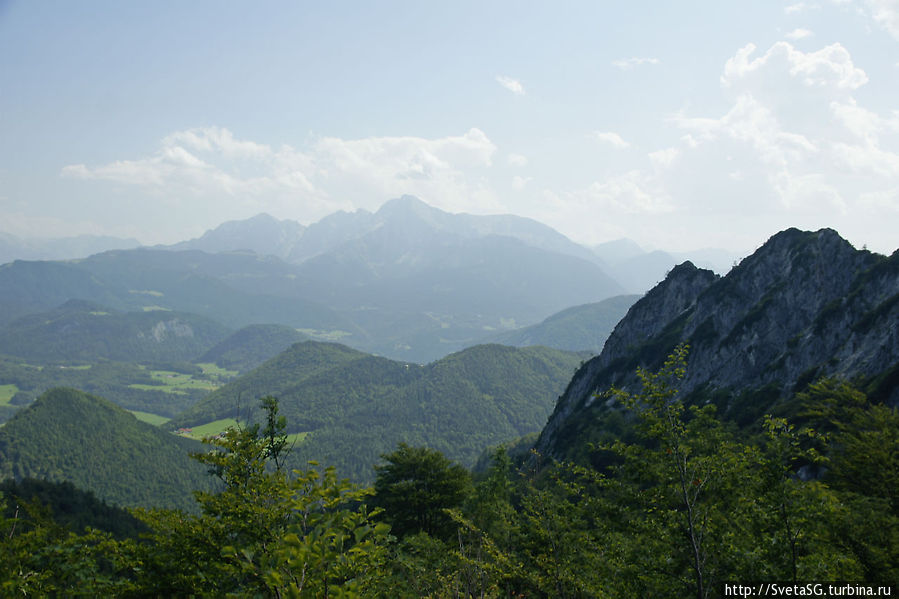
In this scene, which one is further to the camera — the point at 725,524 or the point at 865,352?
the point at 865,352

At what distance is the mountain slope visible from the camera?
64188 millimetres

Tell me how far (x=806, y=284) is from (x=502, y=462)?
70.2m

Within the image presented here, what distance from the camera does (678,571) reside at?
12.8 metres

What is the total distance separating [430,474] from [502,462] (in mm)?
14207

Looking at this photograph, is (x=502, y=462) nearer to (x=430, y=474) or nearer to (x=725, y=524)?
(x=430, y=474)

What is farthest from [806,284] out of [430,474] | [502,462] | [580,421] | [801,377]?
[430,474]

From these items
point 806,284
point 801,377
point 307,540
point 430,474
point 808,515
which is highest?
point 806,284

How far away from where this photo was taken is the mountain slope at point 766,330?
64.2m

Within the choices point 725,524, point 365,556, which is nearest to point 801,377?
point 725,524

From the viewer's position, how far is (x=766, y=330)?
285 ft

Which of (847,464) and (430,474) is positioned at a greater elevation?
(847,464)

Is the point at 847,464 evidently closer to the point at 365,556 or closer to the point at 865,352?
the point at 365,556

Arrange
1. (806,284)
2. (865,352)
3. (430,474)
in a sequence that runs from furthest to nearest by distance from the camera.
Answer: (806,284) < (865,352) < (430,474)

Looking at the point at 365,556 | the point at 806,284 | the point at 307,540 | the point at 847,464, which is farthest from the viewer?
the point at 806,284
